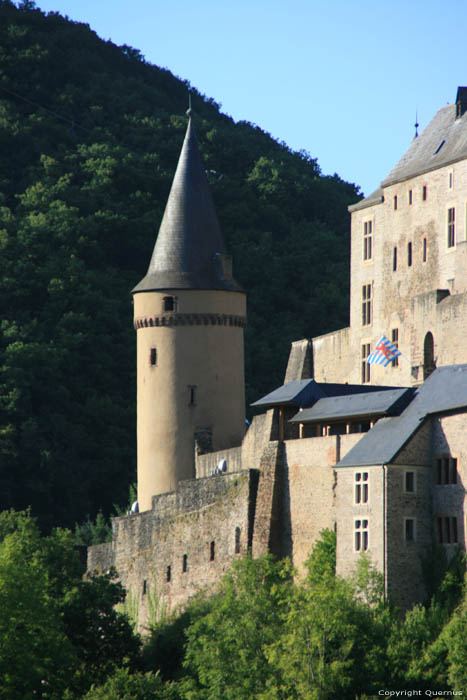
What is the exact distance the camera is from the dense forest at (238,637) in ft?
128

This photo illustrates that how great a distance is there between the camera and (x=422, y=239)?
5406cm

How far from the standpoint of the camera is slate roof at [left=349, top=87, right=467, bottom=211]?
53.5 meters

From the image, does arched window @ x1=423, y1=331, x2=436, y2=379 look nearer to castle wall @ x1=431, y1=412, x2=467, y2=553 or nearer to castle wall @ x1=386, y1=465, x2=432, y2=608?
castle wall @ x1=431, y1=412, x2=467, y2=553

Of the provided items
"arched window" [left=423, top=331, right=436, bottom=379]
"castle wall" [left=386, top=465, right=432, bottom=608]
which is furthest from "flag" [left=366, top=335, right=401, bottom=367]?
"castle wall" [left=386, top=465, right=432, bottom=608]

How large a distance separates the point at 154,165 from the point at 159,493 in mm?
31377

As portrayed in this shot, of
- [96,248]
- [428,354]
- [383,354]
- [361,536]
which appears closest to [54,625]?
[361,536]

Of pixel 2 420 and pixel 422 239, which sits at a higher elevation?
pixel 422 239

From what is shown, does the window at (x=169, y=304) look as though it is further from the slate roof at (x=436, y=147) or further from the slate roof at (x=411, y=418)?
the slate roof at (x=411, y=418)

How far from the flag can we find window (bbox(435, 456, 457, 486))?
422 inches

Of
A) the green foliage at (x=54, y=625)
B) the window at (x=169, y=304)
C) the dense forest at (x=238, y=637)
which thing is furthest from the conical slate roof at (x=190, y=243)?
the green foliage at (x=54, y=625)

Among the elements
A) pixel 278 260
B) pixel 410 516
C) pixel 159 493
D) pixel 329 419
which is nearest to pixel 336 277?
pixel 278 260

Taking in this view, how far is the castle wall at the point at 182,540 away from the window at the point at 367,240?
1046cm

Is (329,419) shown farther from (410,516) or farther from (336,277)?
(336,277)

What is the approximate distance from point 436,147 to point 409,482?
1694cm
